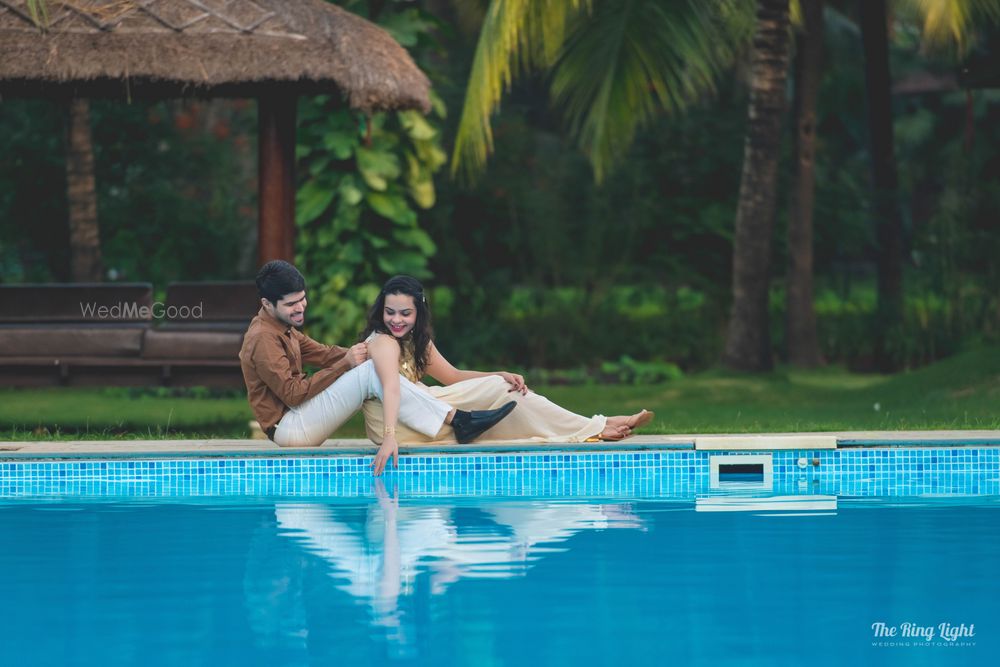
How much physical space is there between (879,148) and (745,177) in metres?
3.92

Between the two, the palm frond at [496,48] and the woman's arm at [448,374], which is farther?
the palm frond at [496,48]

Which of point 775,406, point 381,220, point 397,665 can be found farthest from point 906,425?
point 397,665

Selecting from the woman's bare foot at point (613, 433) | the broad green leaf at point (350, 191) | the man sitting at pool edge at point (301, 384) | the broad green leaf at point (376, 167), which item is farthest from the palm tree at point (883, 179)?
the man sitting at pool edge at point (301, 384)

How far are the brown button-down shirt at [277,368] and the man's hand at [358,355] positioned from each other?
3cm

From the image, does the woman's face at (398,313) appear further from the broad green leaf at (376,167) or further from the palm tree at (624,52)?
the broad green leaf at (376,167)

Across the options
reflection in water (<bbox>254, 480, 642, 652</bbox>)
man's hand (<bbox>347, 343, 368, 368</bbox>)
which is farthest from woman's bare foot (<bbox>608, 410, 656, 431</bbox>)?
man's hand (<bbox>347, 343, 368, 368</bbox>)

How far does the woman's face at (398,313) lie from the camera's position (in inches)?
285

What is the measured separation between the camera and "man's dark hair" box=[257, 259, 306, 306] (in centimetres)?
717

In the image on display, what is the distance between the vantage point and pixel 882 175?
16156mm

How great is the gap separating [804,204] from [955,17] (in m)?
3.74

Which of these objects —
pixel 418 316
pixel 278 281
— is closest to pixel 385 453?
pixel 418 316

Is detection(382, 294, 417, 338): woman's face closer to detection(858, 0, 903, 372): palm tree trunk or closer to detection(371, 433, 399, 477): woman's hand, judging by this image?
detection(371, 433, 399, 477): woman's hand

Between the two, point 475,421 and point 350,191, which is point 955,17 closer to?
point 350,191

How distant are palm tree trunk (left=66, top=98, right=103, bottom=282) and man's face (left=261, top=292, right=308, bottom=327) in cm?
690
